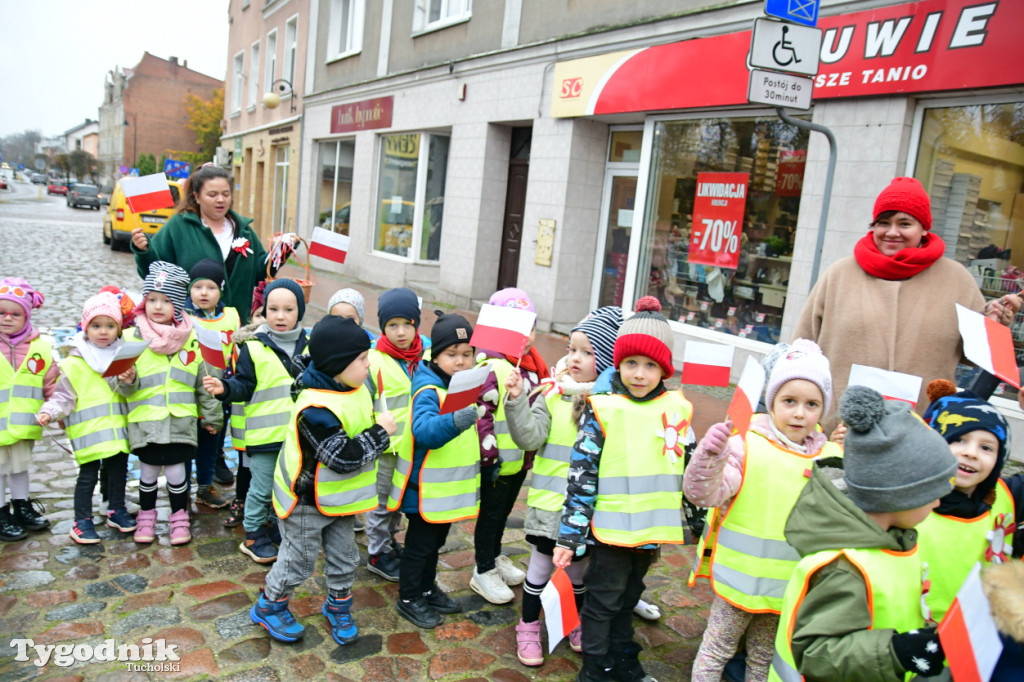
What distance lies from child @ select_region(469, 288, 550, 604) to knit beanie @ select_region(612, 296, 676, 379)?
0.58 m

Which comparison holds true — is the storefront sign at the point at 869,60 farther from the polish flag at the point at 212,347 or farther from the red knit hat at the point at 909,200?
the polish flag at the point at 212,347

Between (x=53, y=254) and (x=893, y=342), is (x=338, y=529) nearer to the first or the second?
(x=893, y=342)

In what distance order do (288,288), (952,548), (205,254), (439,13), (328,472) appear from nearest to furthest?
(952,548) < (328,472) < (288,288) < (205,254) < (439,13)

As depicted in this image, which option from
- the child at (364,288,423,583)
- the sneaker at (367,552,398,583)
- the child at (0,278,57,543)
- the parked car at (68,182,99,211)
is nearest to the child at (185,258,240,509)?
the child at (0,278,57,543)

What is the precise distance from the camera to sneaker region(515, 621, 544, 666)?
3037 millimetres

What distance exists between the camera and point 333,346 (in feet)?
9.54

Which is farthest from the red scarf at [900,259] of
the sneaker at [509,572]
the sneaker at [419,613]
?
the sneaker at [419,613]

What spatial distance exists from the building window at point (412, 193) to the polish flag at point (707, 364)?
1183 centimetres

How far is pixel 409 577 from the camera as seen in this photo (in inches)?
130

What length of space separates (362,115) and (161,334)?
1305cm

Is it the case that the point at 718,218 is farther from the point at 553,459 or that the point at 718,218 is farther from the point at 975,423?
the point at 975,423

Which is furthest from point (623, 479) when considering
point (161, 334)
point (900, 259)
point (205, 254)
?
point (205, 254)

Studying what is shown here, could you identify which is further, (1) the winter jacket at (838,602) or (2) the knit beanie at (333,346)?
(2) the knit beanie at (333,346)

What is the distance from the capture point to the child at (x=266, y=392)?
3.67 metres
